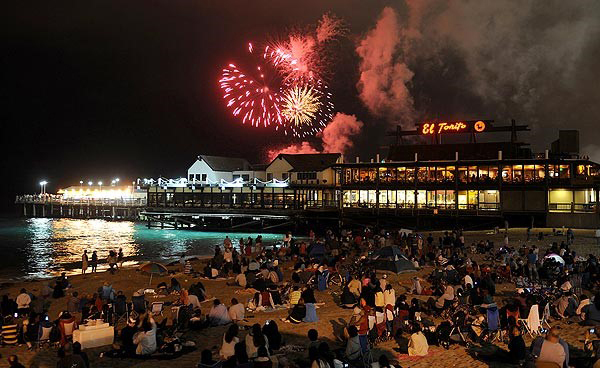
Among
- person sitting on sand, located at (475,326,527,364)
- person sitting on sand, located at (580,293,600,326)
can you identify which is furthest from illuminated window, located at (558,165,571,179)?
person sitting on sand, located at (475,326,527,364)

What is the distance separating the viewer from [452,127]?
184ft

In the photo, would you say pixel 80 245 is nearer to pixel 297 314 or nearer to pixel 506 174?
pixel 297 314

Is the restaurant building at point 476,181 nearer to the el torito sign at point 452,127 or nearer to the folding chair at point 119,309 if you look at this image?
the el torito sign at point 452,127

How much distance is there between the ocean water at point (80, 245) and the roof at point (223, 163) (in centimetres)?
1649

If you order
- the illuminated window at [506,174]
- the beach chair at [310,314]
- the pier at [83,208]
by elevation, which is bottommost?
the beach chair at [310,314]

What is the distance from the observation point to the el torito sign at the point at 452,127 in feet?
179

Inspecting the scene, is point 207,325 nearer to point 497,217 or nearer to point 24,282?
point 24,282

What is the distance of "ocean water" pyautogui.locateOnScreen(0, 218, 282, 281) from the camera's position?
121 feet

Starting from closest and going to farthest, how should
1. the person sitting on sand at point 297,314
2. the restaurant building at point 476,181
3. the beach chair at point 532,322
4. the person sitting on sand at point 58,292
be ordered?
1. the beach chair at point 532,322
2. the person sitting on sand at point 297,314
3. the person sitting on sand at point 58,292
4. the restaurant building at point 476,181

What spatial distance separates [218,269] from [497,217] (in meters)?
31.5

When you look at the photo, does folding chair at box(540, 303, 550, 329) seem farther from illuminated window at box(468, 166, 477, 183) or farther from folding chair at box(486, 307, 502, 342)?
illuminated window at box(468, 166, 477, 183)

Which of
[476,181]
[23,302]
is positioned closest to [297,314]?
[23,302]

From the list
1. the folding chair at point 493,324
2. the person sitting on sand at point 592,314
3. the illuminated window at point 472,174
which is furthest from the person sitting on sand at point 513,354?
the illuminated window at point 472,174

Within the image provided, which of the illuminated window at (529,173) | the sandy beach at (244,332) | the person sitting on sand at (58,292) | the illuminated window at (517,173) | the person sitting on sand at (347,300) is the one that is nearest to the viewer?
the sandy beach at (244,332)
